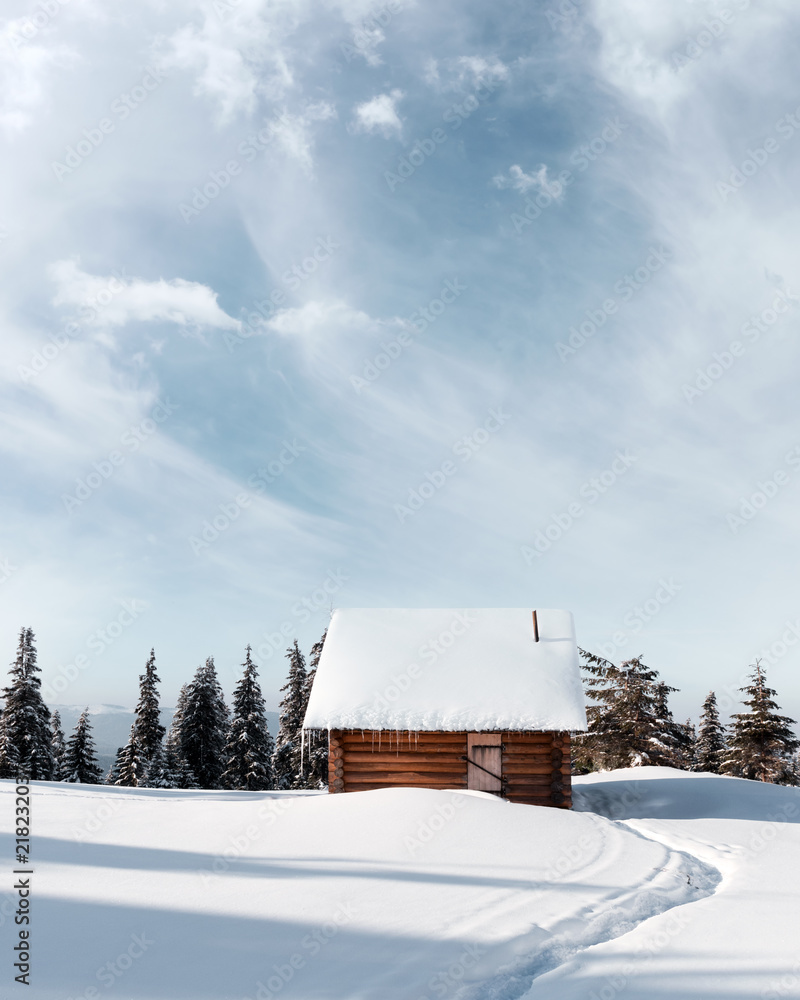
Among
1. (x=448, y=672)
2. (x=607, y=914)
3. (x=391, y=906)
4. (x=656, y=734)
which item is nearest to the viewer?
(x=391, y=906)

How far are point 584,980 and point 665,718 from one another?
113ft

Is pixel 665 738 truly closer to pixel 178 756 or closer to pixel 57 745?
pixel 178 756

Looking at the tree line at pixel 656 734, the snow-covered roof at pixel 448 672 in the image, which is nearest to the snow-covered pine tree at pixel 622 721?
the tree line at pixel 656 734

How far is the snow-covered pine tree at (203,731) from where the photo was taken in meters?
41.1

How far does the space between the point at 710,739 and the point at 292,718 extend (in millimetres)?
25730

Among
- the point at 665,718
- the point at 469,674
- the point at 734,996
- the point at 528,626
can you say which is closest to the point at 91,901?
the point at 734,996

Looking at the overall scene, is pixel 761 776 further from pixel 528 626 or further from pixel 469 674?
pixel 469 674

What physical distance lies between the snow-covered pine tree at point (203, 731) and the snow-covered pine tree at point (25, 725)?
25.9 ft

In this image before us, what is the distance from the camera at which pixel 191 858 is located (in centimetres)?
944

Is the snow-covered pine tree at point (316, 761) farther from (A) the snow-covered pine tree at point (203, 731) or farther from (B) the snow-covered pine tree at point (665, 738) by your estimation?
(B) the snow-covered pine tree at point (665, 738)

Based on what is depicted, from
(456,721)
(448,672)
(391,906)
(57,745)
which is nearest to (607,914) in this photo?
(391,906)

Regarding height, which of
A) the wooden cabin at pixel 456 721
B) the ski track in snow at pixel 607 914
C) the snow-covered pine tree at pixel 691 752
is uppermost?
the wooden cabin at pixel 456 721

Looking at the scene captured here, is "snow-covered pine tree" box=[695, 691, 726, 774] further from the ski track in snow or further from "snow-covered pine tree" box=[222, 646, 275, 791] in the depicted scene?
the ski track in snow

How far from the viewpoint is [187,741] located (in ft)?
135
